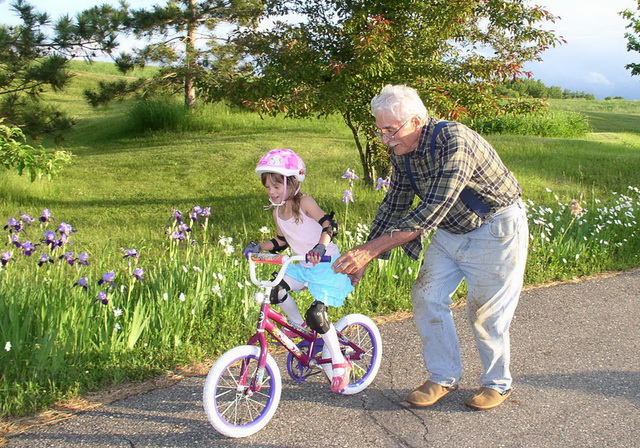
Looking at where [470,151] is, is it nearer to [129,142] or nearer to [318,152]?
[318,152]

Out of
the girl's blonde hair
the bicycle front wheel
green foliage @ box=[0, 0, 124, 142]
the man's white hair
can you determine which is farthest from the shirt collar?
green foliage @ box=[0, 0, 124, 142]

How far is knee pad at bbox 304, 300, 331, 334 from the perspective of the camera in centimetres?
353

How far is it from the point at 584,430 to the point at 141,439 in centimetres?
241

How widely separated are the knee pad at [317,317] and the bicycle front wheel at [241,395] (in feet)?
0.97

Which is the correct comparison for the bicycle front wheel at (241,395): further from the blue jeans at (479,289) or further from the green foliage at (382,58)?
the green foliage at (382,58)

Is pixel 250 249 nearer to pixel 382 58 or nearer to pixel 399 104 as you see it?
pixel 399 104

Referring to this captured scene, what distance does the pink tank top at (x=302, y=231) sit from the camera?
381 centimetres

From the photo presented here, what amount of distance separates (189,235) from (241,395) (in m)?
3.60

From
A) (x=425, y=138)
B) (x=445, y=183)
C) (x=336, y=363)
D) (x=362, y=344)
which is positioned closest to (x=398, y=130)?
(x=425, y=138)

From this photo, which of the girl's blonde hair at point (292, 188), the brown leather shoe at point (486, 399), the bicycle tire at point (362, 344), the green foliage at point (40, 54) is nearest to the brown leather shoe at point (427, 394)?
the brown leather shoe at point (486, 399)

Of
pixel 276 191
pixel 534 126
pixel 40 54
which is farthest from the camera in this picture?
pixel 534 126

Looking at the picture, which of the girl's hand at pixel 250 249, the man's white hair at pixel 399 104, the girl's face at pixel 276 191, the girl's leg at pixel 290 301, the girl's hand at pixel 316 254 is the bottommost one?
the girl's leg at pixel 290 301

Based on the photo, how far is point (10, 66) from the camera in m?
11.0

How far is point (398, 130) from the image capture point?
3389mm
